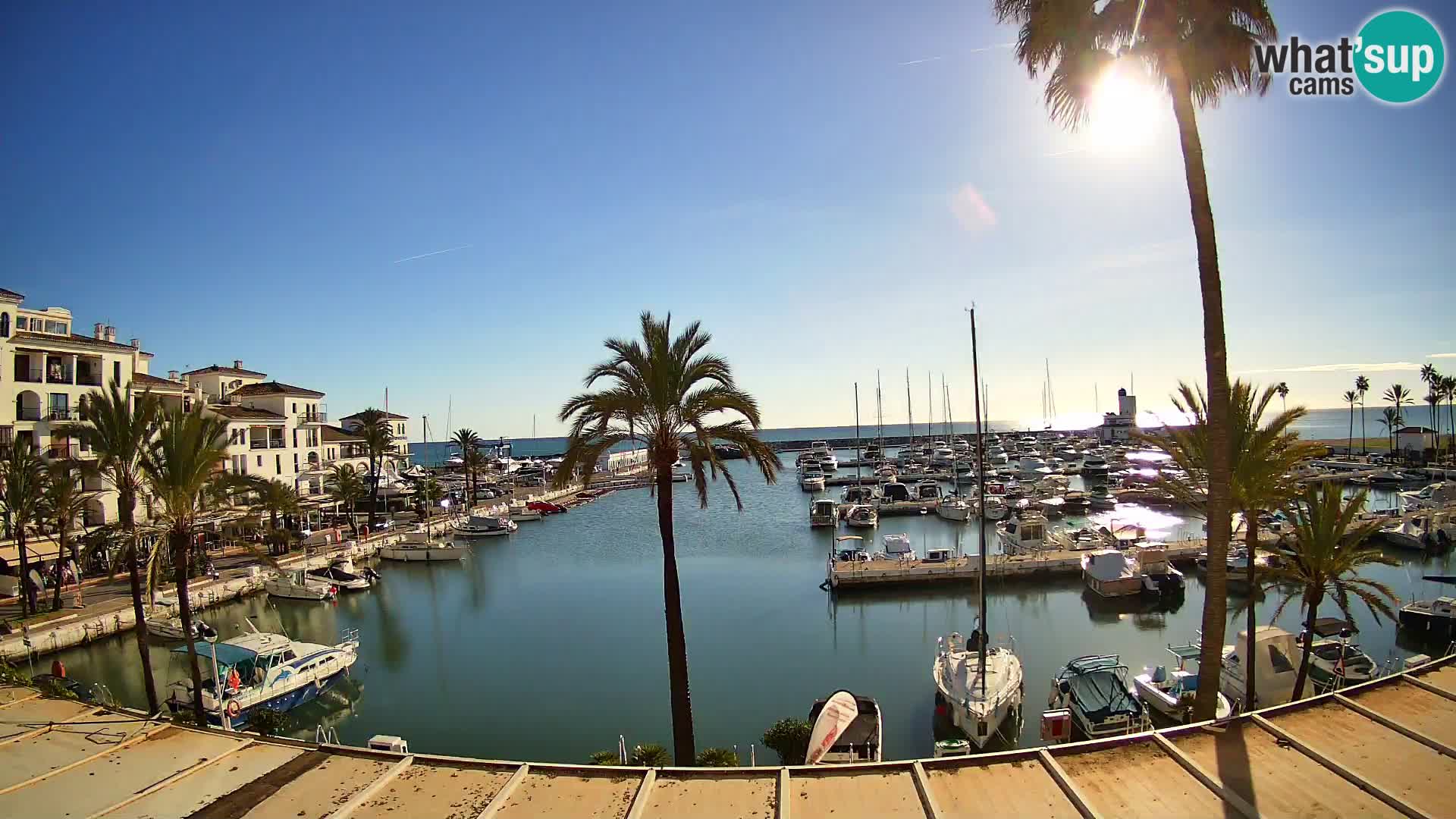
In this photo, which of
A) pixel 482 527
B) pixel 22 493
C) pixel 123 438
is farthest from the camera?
pixel 482 527

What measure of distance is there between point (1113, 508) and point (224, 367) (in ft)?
260

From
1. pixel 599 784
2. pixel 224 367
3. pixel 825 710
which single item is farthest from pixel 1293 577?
pixel 224 367

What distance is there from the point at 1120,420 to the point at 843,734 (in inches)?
5939

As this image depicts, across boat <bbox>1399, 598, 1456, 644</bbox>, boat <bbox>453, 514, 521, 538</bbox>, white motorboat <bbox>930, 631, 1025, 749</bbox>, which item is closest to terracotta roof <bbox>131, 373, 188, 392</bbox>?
boat <bbox>453, 514, 521, 538</bbox>

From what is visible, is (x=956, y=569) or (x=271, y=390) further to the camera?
(x=271, y=390)

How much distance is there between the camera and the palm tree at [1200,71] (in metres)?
10.1

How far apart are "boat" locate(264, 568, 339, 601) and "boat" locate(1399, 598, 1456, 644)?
50.2m

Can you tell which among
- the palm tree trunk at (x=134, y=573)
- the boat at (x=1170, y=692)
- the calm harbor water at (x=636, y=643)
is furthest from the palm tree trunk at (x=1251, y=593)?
the palm tree trunk at (x=134, y=573)

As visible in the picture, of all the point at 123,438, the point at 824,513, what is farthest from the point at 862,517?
the point at 123,438

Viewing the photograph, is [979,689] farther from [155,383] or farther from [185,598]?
[155,383]

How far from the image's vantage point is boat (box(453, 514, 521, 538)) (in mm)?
60031

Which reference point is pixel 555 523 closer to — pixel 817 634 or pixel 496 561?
pixel 496 561

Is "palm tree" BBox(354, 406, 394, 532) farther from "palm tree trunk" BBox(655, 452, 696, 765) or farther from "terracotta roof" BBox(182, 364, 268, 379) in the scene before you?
"palm tree trunk" BBox(655, 452, 696, 765)

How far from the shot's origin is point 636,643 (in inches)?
1182
